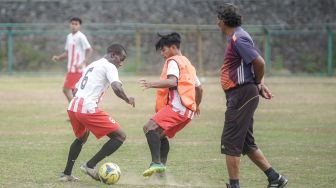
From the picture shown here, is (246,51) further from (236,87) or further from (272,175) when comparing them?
(272,175)

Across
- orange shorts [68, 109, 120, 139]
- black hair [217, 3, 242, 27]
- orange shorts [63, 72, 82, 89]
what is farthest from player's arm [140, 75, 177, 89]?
orange shorts [63, 72, 82, 89]

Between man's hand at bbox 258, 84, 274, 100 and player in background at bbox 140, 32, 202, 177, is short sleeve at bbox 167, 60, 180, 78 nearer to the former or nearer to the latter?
player in background at bbox 140, 32, 202, 177

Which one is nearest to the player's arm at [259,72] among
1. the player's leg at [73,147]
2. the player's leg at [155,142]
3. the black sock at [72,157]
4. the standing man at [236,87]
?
the standing man at [236,87]

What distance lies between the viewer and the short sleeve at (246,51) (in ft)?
28.0

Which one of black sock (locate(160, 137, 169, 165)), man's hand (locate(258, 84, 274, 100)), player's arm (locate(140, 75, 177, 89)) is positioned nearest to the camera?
man's hand (locate(258, 84, 274, 100))

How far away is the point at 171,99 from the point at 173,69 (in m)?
0.40

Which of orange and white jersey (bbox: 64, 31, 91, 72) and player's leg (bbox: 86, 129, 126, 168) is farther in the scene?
orange and white jersey (bbox: 64, 31, 91, 72)

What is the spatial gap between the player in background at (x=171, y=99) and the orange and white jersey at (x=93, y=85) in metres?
0.60

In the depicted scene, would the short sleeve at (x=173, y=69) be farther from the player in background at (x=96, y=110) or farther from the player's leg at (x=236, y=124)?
the player's leg at (x=236, y=124)

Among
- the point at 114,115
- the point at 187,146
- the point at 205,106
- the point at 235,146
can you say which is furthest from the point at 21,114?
the point at 235,146

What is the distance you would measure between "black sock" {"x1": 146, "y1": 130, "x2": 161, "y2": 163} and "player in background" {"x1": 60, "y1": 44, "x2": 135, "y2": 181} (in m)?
0.31

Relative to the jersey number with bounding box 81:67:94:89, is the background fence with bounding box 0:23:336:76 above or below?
below

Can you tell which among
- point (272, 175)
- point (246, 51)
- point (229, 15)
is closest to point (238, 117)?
point (246, 51)

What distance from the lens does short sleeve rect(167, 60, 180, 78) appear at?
9962mm
